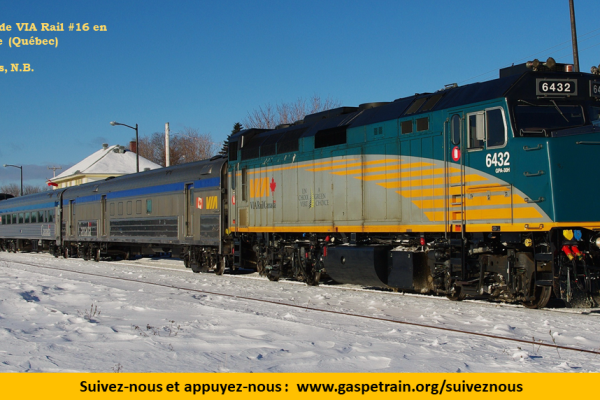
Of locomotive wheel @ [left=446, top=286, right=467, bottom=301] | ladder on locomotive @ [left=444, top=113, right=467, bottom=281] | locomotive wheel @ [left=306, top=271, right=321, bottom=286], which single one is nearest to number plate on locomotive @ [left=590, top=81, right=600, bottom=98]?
ladder on locomotive @ [left=444, top=113, right=467, bottom=281]

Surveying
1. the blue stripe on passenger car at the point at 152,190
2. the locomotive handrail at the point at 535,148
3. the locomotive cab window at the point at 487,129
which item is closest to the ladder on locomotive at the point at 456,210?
the locomotive cab window at the point at 487,129

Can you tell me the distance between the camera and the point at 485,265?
11266 millimetres

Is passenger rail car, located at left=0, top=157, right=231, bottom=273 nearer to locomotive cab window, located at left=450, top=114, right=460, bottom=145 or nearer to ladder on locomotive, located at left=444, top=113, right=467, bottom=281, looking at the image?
ladder on locomotive, located at left=444, top=113, right=467, bottom=281

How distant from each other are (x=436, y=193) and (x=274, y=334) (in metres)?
4.89

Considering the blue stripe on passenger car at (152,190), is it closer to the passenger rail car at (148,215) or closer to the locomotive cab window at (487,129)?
the passenger rail car at (148,215)

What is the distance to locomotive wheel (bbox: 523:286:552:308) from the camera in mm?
10664

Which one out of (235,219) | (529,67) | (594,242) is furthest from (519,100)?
(235,219)

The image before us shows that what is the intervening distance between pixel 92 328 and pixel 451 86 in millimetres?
8298

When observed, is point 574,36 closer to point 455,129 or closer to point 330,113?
point 330,113

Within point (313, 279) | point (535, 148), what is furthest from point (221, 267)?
point (535, 148)

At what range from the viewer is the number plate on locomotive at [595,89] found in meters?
10.6

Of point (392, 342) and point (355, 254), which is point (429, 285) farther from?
point (392, 342)

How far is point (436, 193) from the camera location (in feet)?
39.1

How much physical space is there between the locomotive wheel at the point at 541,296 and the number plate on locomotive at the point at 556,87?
3428 millimetres
